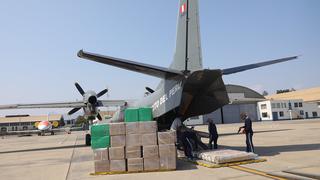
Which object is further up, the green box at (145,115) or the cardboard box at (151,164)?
the green box at (145,115)

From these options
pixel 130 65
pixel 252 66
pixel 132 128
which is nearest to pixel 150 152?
pixel 132 128

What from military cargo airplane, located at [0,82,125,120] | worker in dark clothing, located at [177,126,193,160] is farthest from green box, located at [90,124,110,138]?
military cargo airplane, located at [0,82,125,120]

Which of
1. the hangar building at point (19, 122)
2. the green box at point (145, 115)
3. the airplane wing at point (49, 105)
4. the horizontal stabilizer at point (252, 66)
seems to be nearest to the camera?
the green box at point (145, 115)

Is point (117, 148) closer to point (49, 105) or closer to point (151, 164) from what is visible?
point (151, 164)

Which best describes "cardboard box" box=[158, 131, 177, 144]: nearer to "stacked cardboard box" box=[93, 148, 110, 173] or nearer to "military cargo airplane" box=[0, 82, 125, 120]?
"stacked cardboard box" box=[93, 148, 110, 173]

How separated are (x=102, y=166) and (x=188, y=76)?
16.2 ft

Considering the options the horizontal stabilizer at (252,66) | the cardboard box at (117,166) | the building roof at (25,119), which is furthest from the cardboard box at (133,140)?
the building roof at (25,119)

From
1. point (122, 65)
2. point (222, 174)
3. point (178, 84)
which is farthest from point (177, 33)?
point (222, 174)

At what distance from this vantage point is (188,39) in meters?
13.6

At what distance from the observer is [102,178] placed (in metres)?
10.2

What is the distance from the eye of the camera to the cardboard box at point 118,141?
37.6 ft

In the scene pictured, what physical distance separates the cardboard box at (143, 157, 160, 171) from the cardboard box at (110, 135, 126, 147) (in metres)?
1.06

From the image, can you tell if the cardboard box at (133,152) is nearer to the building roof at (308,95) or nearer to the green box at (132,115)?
the green box at (132,115)

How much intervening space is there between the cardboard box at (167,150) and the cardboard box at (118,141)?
1.44m
